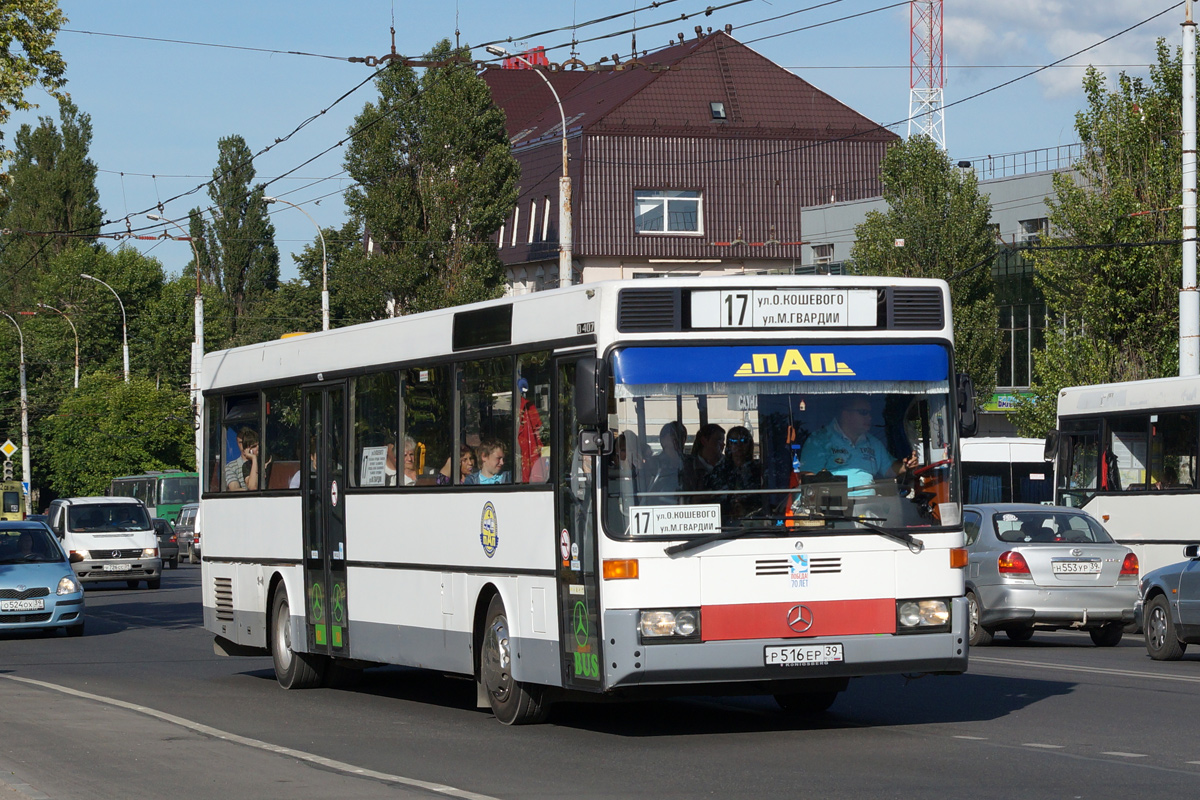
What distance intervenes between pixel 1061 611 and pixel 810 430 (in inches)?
393

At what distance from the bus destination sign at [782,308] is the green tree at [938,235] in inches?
Answer: 1379

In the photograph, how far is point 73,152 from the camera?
94.0m

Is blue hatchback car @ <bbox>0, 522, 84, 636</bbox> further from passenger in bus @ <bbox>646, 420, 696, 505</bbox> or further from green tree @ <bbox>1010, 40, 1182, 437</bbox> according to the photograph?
green tree @ <bbox>1010, 40, 1182, 437</bbox>

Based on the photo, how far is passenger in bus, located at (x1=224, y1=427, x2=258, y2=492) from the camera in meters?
17.3

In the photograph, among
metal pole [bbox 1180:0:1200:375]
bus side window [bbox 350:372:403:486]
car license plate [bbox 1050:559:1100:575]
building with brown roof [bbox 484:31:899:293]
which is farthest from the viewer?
building with brown roof [bbox 484:31:899:293]

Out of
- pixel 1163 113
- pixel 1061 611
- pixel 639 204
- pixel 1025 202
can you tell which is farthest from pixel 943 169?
pixel 1061 611

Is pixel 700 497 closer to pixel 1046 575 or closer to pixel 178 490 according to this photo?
pixel 1046 575

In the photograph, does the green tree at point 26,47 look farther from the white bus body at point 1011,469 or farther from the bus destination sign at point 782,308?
the white bus body at point 1011,469

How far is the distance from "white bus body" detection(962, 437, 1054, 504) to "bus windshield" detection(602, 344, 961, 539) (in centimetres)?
3151

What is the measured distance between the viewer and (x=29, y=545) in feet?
83.6

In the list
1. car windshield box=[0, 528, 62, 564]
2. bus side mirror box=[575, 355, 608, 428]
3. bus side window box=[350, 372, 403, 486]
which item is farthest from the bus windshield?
car windshield box=[0, 528, 62, 564]

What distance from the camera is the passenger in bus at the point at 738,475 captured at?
439 inches

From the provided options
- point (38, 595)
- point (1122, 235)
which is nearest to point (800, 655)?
point (38, 595)

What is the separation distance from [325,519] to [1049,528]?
29.9 feet
